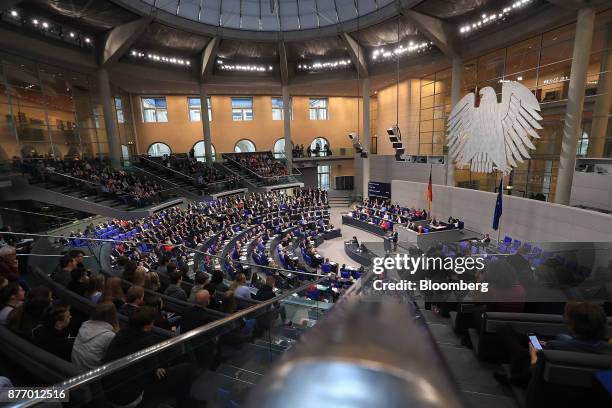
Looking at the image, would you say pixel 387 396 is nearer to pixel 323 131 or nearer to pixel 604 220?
pixel 604 220

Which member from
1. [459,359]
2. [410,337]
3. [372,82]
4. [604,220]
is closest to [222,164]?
[372,82]

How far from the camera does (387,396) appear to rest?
376mm

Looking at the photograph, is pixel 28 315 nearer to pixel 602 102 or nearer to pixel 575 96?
pixel 575 96

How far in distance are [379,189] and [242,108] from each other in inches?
594

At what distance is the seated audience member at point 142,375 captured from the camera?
6.25ft

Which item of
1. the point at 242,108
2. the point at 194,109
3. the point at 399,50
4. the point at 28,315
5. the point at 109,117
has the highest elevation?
the point at 399,50

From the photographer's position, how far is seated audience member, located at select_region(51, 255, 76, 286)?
4.84m

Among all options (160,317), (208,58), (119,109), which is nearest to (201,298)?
(160,317)

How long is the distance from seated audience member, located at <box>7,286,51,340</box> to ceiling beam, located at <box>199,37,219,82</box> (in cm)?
2112

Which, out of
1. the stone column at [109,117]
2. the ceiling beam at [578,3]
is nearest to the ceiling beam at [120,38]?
the stone column at [109,117]

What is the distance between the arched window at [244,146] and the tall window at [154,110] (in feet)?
21.6

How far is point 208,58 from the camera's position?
867 inches

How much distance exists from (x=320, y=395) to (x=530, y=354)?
3140mm

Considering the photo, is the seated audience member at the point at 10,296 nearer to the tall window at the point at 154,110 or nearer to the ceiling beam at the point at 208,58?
the ceiling beam at the point at 208,58
